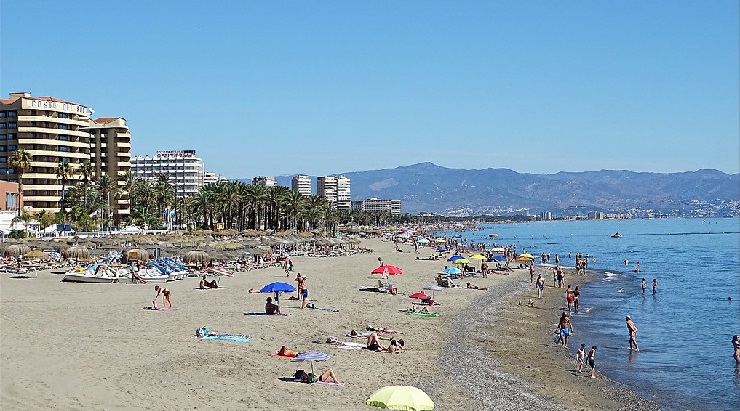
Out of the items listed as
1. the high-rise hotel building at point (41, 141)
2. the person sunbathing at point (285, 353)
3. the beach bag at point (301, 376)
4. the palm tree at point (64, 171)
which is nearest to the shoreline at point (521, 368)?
the beach bag at point (301, 376)

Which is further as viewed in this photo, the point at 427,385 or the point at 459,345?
the point at 459,345

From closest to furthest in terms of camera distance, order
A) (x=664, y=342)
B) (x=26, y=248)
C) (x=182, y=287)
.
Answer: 1. (x=664, y=342)
2. (x=182, y=287)
3. (x=26, y=248)

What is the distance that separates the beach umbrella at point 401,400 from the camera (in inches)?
512

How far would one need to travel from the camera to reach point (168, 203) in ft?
336

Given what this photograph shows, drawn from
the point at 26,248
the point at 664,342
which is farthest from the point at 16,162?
the point at 664,342

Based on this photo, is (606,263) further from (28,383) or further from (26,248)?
(28,383)

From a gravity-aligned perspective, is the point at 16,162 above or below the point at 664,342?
above

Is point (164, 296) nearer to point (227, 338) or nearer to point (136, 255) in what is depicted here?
point (227, 338)

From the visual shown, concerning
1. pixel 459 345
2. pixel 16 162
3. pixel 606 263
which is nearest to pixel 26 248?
pixel 16 162

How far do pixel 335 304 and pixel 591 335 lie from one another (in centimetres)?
1049

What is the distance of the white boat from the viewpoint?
124 ft

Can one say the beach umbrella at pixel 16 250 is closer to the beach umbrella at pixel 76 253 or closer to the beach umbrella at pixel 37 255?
the beach umbrella at pixel 37 255

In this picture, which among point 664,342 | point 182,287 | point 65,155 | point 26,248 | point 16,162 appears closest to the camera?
point 664,342

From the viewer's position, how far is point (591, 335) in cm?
2891
